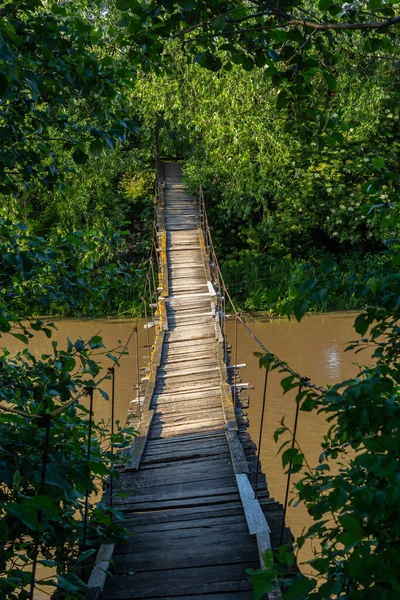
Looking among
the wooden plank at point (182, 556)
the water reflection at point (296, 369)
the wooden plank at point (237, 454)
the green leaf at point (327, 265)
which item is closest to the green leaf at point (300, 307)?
the green leaf at point (327, 265)

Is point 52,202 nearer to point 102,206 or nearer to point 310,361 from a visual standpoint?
point 102,206

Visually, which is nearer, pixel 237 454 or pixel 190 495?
pixel 190 495

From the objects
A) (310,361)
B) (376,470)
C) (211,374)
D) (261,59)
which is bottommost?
(310,361)

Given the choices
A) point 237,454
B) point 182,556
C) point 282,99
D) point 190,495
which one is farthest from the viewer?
point 237,454

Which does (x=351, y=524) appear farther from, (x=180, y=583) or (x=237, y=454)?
(x=237, y=454)

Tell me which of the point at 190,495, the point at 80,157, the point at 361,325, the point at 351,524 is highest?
the point at 80,157

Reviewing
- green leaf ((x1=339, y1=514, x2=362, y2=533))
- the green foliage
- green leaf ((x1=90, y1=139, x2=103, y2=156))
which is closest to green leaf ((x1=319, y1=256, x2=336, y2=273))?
green leaf ((x1=339, y1=514, x2=362, y2=533))

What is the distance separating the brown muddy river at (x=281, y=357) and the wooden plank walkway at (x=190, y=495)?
1.03m

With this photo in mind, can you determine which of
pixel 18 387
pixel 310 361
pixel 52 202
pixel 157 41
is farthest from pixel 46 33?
pixel 52 202

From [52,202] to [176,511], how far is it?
1111 cm

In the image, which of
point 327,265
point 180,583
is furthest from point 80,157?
point 180,583

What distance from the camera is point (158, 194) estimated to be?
14031mm

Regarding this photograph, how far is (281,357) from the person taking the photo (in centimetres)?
1022

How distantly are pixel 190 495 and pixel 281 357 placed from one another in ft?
21.0
